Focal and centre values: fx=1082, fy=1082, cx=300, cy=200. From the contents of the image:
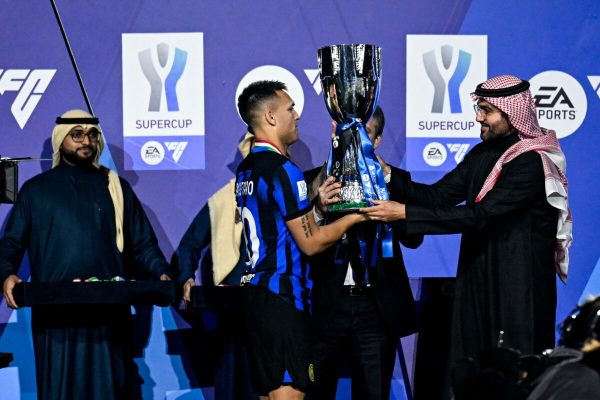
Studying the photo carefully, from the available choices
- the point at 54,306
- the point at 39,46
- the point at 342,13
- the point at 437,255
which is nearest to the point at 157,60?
the point at 39,46

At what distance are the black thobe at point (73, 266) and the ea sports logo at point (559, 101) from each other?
2273mm

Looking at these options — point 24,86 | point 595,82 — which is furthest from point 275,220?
point 595,82

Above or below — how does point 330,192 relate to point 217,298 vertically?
above

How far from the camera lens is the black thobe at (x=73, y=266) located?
541cm

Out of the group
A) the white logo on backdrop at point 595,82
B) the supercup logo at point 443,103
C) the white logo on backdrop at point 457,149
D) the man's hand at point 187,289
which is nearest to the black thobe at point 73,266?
the man's hand at point 187,289

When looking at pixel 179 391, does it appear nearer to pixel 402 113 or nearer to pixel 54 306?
pixel 54 306

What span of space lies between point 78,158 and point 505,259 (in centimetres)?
227

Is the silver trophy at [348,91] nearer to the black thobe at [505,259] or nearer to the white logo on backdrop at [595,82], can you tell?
the black thobe at [505,259]

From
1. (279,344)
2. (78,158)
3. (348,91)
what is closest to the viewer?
(279,344)

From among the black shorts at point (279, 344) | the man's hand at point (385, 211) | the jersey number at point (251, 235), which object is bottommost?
the black shorts at point (279, 344)

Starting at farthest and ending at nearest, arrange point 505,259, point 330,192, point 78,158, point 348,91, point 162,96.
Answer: point 162,96 → point 78,158 → point 505,259 → point 348,91 → point 330,192

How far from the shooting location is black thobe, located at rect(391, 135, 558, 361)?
15.5ft

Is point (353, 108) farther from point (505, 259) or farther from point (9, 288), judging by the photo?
point (9, 288)

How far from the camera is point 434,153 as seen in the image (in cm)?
605
